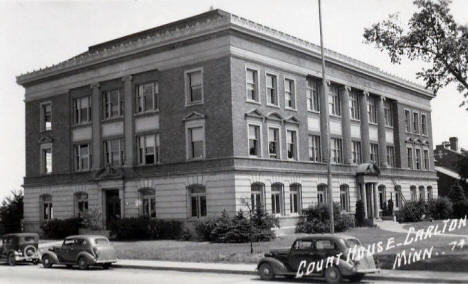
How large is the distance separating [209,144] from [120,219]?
8553mm

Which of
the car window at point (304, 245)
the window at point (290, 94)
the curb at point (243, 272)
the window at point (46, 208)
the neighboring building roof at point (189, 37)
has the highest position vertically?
the neighboring building roof at point (189, 37)

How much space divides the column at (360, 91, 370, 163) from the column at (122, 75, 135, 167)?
20708 millimetres

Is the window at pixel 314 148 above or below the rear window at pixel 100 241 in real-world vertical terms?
above

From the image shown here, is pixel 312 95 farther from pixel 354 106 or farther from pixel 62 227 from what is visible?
pixel 62 227

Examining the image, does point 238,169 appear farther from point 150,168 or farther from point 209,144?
point 150,168

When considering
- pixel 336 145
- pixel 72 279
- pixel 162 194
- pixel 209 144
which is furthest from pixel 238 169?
pixel 72 279

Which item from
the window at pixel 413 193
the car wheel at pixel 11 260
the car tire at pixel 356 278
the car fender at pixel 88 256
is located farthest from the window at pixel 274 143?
the window at pixel 413 193

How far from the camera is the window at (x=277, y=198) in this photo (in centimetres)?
3950

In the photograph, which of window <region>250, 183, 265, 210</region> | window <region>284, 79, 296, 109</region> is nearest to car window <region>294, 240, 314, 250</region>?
window <region>250, 183, 265, 210</region>

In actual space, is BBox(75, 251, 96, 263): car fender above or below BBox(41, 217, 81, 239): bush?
below

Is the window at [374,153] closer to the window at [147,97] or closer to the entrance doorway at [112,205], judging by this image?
the window at [147,97]

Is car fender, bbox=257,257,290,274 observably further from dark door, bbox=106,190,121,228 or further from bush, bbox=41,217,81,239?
bush, bbox=41,217,81,239

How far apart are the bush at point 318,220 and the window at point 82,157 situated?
1725 cm

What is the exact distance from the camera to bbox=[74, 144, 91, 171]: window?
45625 millimetres
